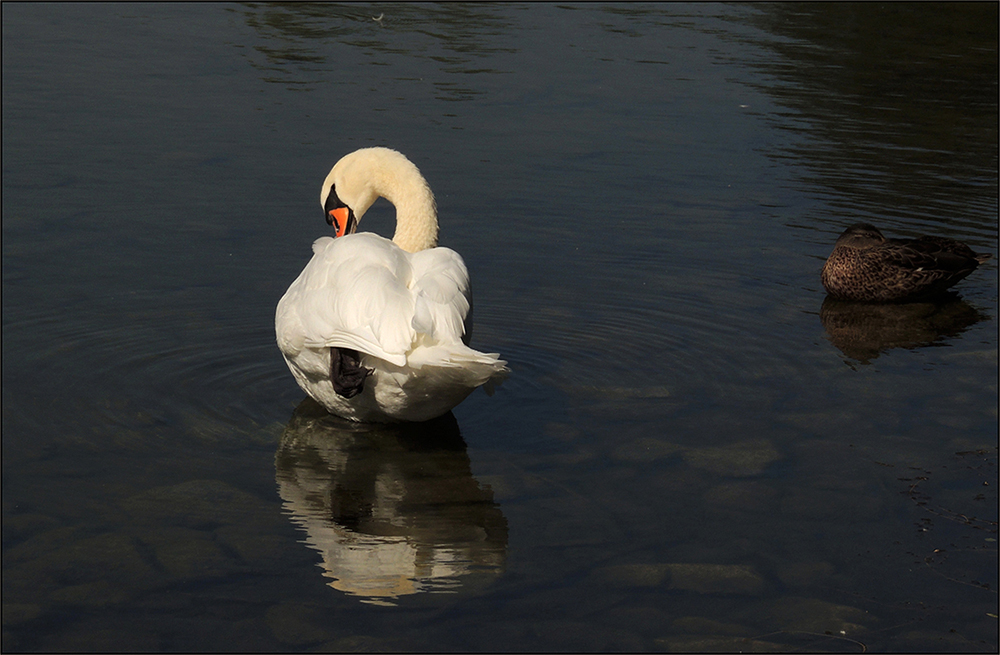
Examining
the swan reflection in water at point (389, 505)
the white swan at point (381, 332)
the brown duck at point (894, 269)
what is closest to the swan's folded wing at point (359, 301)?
the white swan at point (381, 332)

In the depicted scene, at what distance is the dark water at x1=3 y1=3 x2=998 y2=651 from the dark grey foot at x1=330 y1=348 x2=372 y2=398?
1.54 feet

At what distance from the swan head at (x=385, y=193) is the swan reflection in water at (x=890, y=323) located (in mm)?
2802

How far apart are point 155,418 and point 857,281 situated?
194 inches

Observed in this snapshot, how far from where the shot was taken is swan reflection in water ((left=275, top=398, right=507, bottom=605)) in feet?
15.3

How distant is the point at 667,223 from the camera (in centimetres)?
989

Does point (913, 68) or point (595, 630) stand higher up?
point (913, 68)

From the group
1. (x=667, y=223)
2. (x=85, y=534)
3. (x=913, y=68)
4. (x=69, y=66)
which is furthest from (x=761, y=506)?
(x=913, y=68)

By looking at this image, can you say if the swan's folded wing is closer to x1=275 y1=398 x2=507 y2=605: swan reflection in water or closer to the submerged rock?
x1=275 y1=398 x2=507 y2=605: swan reflection in water

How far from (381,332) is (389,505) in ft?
2.56

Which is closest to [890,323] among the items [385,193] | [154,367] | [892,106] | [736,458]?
[736,458]

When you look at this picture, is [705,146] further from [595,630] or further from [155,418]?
[595,630]

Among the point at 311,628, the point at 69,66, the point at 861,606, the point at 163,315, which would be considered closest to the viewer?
the point at 311,628

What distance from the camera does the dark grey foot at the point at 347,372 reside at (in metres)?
5.43

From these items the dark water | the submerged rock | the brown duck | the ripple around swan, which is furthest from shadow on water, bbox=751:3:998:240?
the ripple around swan
